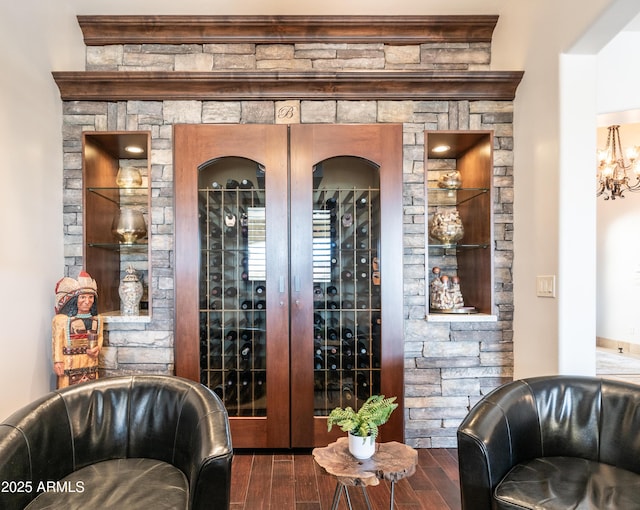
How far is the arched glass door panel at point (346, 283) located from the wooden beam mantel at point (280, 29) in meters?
1.03

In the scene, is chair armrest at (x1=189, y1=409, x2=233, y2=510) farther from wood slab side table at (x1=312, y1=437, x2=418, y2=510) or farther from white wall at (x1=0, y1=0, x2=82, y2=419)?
white wall at (x1=0, y1=0, x2=82, y2=419)

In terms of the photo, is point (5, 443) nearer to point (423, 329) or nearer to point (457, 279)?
point (423, 329)

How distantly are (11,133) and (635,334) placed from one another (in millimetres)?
7263

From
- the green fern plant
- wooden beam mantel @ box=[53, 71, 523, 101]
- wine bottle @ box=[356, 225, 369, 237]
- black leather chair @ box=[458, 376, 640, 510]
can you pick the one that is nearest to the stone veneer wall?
wooden beam mantel @ box=[53, 71, 523, 101]

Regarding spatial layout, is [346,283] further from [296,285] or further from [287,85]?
[287,85]

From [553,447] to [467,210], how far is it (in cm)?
177

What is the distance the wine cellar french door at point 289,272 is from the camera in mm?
2734

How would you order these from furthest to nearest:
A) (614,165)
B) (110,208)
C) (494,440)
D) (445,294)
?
(614,165)
(110,208)
(445,294)
(494,440)

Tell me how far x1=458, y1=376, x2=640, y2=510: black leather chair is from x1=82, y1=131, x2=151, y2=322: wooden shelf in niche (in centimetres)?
221

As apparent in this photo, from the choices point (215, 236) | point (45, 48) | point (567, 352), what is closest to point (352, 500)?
point (567, 352)

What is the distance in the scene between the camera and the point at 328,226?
2.79 metres

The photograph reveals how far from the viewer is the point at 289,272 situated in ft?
8.99

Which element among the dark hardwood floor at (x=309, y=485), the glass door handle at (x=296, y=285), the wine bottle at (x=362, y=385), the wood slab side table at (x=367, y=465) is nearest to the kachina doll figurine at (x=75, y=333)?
the dark hardwood floor at (x=309, y=485)

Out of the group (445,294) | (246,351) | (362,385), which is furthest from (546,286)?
(246,351)
